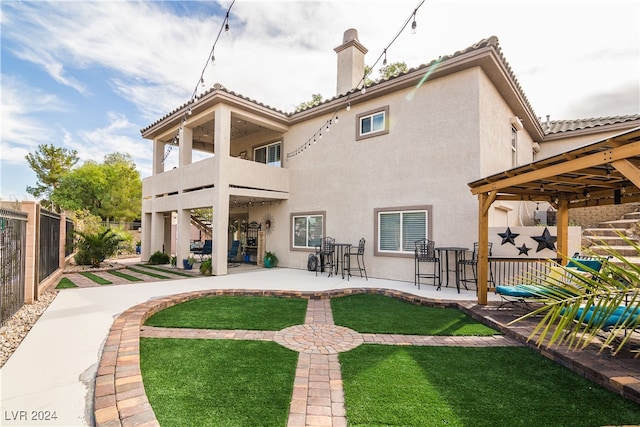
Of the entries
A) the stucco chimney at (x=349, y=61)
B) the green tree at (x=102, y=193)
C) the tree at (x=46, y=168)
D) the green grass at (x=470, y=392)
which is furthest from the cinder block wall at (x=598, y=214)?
the tree at (x=46, y=168)

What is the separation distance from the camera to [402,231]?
10.0 metres

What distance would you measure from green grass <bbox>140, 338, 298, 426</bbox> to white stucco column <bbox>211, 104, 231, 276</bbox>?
6.44 m

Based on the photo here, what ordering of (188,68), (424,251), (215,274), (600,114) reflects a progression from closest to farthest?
1. (188,68)
2. (424,251)
3. (215,274)
4. (600,114)

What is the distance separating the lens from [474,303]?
22.2 ft

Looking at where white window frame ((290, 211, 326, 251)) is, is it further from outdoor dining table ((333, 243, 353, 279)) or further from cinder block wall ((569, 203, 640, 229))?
cinder block wall ((569, 203, 640, 229))

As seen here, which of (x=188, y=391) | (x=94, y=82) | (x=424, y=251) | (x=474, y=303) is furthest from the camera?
(x=94, y=82)

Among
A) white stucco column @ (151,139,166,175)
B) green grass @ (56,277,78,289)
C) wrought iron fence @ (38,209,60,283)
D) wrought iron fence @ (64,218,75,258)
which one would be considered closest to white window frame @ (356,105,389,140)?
wrought iron fence @ (38,209,60,283)

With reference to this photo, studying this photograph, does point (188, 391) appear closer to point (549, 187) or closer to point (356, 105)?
point (549, 187)

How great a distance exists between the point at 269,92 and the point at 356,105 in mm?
4419

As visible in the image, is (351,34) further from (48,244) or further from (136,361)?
(136,361)

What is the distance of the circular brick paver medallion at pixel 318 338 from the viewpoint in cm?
443

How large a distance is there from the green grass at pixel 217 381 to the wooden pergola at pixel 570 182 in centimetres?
416

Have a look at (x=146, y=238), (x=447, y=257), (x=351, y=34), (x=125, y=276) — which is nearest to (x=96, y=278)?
(x=125, y=276)

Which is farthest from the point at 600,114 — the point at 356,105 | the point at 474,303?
the point at 474,303
